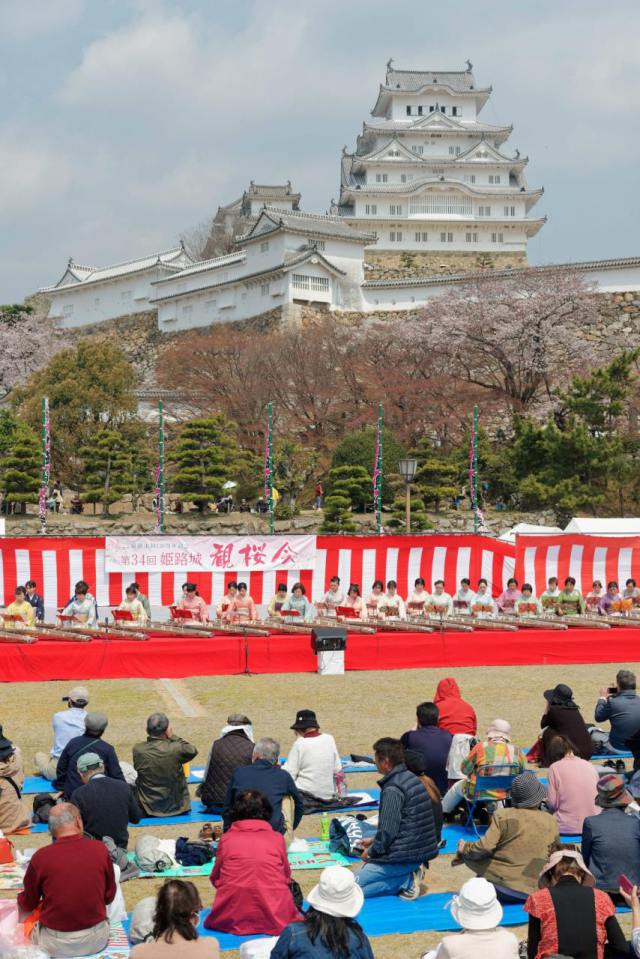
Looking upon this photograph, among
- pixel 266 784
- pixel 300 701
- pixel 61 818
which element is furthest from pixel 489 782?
pixel 300 701

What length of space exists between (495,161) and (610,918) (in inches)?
2537

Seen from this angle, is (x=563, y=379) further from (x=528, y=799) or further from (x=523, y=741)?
(x=528, y=799)

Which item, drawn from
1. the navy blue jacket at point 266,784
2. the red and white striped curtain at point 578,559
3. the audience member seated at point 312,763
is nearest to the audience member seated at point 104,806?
the navy blue jacket at point 266,784

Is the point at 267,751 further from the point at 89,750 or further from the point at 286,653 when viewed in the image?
the point at 286,653

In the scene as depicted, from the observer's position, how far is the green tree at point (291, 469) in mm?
38438

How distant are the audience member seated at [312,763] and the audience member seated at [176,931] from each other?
3541 millimetres

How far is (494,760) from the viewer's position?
7.70 metres

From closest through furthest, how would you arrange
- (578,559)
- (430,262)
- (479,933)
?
1. (479,933)
2. (578,559)
3. (430,262)

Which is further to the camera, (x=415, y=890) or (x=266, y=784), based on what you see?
(x=266, y=784)

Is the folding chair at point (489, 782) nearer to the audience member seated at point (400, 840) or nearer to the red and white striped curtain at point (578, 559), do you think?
the audience member seated at point (400, 840)

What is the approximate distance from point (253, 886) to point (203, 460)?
31.5 meters

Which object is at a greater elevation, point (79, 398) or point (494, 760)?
point (79, 398)

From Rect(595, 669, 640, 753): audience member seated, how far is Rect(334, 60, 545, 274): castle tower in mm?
53107

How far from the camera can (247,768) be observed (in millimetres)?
7383
